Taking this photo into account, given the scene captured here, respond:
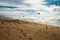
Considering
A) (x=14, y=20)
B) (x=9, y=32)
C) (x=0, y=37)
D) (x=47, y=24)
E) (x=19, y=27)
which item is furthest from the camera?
(x=14, y=20)

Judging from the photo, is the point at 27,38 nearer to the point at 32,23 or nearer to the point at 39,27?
the point at 39,27

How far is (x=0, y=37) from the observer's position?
15281 mm

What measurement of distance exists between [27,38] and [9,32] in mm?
1579

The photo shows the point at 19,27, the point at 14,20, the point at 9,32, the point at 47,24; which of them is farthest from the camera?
the point at 14,20

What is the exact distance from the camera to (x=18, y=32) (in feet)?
54.2

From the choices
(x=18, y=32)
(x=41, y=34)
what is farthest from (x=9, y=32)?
(x=41, y=34)

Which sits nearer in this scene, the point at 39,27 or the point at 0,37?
the point at 0,37

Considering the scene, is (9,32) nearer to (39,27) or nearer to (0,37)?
(0,37)

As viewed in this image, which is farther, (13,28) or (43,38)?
(13,28)

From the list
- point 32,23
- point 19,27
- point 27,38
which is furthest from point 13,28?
point 32,23

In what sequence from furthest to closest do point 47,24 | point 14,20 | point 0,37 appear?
point 14,20 → point 47,24 → point 0,37

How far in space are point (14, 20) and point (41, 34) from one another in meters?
5.29

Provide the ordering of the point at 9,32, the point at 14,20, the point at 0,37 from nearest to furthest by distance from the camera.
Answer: the point at 0,37 < the point at 9,32 < the point at 14,20

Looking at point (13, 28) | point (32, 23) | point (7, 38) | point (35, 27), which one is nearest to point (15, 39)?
point (7, 38)
